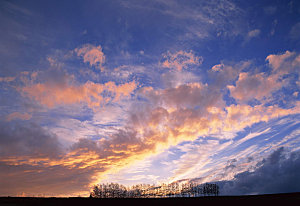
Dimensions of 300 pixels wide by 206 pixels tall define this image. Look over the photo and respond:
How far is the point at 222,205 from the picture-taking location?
7062cm

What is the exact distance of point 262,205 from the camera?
226ft

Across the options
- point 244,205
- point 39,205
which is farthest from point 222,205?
point 39,205

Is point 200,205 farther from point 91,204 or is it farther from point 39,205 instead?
point 39,205

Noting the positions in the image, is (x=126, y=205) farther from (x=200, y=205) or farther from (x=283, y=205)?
(x=283, y=205)

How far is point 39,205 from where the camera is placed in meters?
72.6

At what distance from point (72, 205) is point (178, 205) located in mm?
38024

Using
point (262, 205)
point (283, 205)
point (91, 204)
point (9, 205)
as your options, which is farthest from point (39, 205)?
point (283, 205)

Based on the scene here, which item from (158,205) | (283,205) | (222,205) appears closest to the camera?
(283,205)

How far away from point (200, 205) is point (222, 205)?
7.47 m

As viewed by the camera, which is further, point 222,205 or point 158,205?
point 158,205

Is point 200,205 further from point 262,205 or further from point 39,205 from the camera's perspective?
point 39,205

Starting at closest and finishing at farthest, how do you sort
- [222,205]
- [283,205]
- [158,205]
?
1. [283,205]
2. [222,205]
3. [158,205]

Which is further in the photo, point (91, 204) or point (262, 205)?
point (91, 204)

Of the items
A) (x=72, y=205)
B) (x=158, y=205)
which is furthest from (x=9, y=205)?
(x=158, y=205)
